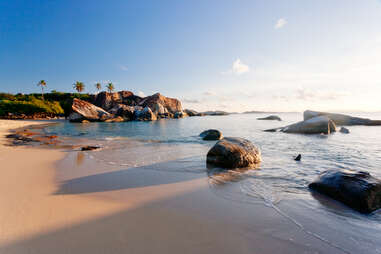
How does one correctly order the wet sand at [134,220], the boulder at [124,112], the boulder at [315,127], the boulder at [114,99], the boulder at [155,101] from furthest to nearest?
1. the boulder at [155,101]
2. the boulder at [114,99]
3. the boulder at [124,112]
4. the boulder at [315,127]
5. the wet sand at [134,220]

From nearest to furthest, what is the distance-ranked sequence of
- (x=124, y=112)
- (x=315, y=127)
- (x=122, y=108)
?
(x=315, y=127) → (x=124, y=112) → (x=122, y=108)

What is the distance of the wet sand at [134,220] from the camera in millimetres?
2197

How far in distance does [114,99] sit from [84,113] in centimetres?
3065

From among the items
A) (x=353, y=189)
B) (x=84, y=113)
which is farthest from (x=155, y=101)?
(x=353, y=189)

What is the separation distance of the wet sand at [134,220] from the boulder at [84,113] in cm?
A: 4294

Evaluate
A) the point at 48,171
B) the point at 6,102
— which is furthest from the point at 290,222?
the point at 6,102

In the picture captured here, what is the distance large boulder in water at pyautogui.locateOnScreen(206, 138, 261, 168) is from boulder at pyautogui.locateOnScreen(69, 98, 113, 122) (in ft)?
147

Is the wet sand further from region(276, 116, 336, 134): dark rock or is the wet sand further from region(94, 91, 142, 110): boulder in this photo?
region(94, 91, 142, 110): boulder

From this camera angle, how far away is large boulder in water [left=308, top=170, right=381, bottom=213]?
3.29m

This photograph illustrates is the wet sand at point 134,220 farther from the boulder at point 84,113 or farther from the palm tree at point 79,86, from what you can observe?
the palm tree at point 79,86

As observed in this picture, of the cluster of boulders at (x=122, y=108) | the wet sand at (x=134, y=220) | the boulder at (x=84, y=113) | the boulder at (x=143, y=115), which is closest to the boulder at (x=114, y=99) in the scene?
the cluster of boulders at (x=122, y=108)

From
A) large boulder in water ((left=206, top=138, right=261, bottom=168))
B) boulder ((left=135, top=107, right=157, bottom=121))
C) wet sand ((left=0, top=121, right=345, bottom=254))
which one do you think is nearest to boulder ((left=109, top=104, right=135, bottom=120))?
boulder ((left=135, top=107, right=157, bottom=121))

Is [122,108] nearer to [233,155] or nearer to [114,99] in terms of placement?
[114,99]

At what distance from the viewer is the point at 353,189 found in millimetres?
3496
